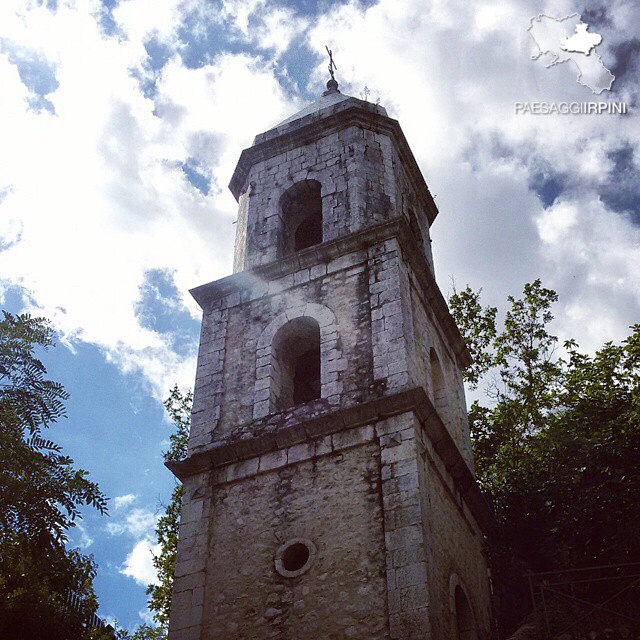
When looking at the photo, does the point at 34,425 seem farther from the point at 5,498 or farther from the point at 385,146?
the point at 385,146

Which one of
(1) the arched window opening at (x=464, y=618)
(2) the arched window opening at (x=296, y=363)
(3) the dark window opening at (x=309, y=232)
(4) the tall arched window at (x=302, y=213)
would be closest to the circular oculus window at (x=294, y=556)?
(1) the arched window opening at (x=464, y=618)

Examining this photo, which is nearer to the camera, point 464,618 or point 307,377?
point 464,618

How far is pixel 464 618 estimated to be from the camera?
940 centimetres

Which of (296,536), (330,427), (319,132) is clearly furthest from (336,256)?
(296,536)

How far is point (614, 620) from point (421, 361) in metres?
3.97

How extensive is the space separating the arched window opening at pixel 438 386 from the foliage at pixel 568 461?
196cm

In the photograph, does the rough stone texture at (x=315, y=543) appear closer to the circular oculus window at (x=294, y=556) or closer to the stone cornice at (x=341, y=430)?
the circular oculus window at (x=294, y=556)

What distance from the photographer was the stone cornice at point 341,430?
9.45 m

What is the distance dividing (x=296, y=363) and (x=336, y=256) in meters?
1.71

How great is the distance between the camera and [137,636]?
50.9 feet

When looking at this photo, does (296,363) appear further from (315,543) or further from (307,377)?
(315,543)

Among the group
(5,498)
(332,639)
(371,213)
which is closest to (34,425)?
(5,498)

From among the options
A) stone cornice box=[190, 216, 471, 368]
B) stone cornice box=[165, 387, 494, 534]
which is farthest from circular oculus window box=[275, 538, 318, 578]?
stone cornice box=[190, 216, 471, 368]

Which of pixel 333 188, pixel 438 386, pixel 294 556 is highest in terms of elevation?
pixel 333 188
